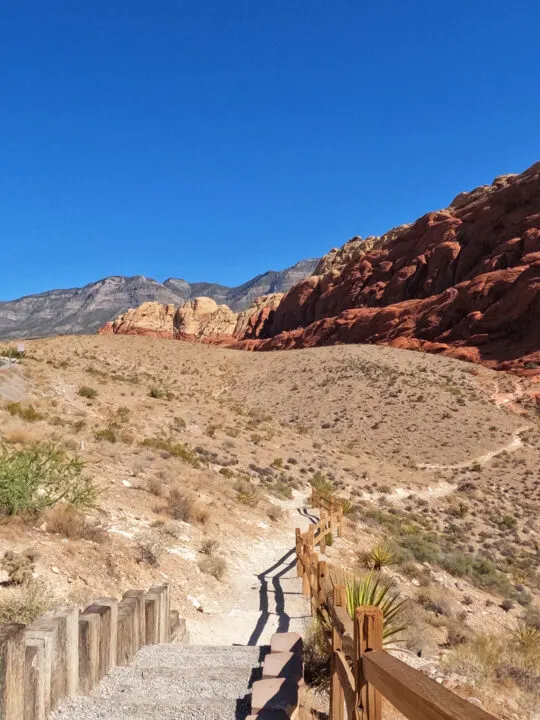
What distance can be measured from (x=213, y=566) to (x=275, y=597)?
4.67ft

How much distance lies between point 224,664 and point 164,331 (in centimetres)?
10981

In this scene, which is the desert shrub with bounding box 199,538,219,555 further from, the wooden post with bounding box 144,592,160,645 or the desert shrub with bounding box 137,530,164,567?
the wooden post with bounding box 144,592,160,645

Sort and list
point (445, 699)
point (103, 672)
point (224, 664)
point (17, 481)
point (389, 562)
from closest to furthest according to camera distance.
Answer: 1. point (445, 699)
2. point (103, 672)
3. point (224, 664)
4. point (17, 481)
5. point (389, 562)

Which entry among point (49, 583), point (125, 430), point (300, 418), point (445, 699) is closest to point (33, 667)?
point (445, 699)

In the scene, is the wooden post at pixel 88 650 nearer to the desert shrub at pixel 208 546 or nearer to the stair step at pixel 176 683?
the stair step at pixel 176 683

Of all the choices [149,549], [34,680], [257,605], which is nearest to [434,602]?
[257,605]

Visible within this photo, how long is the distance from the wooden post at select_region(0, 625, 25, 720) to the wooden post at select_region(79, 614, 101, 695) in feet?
2.79

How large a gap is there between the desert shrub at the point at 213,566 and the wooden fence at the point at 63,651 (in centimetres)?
522

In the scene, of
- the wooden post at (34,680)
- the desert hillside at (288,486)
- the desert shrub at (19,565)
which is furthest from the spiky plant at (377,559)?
the wooden post at (34,680)

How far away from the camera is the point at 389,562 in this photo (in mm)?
13258

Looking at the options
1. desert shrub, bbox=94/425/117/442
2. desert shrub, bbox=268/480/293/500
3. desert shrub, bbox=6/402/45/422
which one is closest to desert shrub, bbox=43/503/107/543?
desert shrub, bbox=94/425/117/442

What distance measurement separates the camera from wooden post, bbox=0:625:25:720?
9.64ft

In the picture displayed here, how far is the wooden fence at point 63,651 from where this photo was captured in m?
3.03

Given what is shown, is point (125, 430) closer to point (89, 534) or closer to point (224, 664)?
Answer: point (89, 534)
